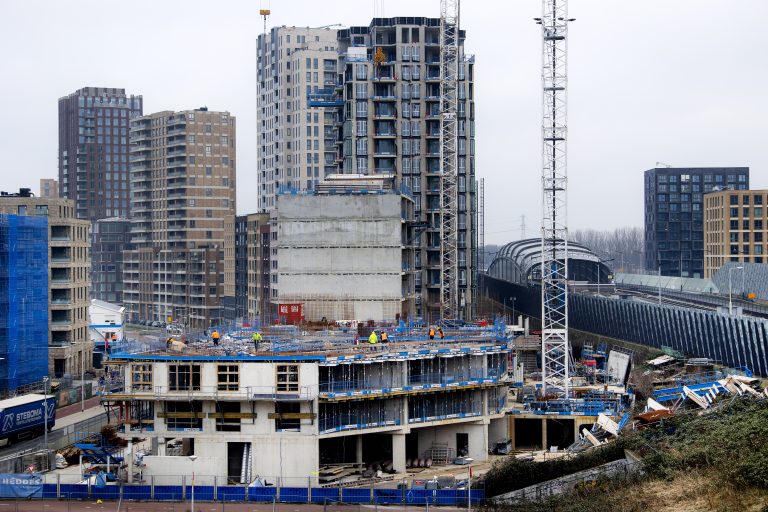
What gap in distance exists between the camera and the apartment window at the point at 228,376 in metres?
59.2

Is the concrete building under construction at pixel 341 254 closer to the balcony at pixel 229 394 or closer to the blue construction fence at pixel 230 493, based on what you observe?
the balcony at pixel 229 394

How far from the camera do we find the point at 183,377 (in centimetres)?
5966

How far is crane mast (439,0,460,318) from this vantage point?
112 metres

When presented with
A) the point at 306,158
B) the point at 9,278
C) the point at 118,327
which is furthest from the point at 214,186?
the point at 9,278

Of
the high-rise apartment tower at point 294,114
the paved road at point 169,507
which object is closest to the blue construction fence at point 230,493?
the paved road at point 169,507

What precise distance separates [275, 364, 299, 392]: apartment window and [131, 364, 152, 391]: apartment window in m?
7.04

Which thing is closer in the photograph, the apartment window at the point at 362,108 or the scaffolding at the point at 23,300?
the scaffolding at the point at 23,300

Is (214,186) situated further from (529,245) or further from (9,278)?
(9,278)

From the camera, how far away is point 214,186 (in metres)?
190

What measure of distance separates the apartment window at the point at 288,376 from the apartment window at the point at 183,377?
433cm

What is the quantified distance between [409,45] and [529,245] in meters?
43.8

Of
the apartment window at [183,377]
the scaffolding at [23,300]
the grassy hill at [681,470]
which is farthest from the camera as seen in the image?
the scaffolding at [23,300]

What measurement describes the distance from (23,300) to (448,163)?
43.6m

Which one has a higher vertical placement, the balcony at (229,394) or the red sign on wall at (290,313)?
the red sign on wall at (290,313)
